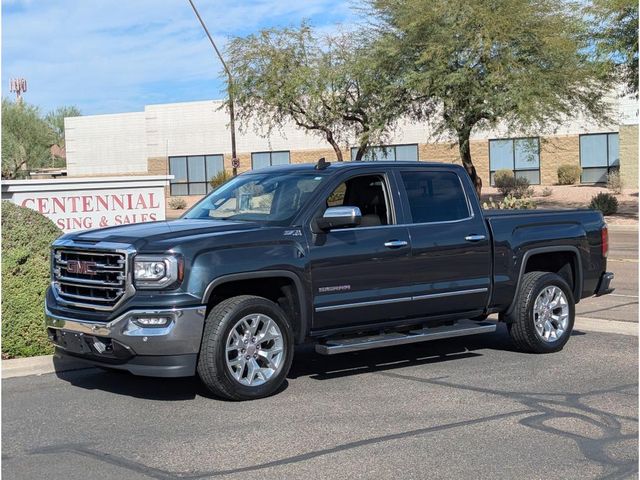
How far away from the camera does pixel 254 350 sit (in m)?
7.62

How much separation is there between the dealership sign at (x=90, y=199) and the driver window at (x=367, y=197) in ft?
16.5

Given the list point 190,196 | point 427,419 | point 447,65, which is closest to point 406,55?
point 447,65

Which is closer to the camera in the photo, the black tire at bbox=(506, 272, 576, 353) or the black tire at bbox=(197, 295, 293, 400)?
the black tire at bbox=(197, 295, 293, 400)

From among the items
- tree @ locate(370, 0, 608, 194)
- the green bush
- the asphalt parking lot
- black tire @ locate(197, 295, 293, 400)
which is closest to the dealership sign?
the asphalt parking lot

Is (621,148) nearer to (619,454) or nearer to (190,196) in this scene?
(190,196)

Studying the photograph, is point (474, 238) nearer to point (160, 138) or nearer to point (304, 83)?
point (304, 83)

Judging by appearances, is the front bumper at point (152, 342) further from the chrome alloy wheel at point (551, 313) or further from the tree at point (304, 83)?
the tree at point (304, 83)

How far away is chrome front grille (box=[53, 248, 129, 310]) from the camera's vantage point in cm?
743

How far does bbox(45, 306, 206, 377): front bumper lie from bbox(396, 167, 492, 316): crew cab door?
2.27 metres

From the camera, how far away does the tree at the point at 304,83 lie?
3722 cm

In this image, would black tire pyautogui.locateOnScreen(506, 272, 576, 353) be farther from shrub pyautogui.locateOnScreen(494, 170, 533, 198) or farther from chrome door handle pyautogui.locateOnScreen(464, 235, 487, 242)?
shrub pyautogui.locateOnScreen(494, 170, 533, 198)

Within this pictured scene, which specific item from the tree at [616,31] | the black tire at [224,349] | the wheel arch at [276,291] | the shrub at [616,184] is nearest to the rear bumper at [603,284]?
the wheel arch at [276,291]

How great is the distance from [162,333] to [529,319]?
406 centimetres

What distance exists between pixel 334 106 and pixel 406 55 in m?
6.15
